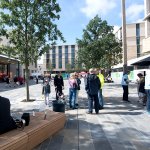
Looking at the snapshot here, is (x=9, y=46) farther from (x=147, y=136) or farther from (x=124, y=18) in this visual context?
(x=147, y=136)

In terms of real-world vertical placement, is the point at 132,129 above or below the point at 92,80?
below

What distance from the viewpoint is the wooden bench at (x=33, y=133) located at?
535 cm

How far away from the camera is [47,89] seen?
14.7 metres

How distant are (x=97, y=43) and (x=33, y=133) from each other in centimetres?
2789

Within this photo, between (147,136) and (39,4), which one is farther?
(39,4)

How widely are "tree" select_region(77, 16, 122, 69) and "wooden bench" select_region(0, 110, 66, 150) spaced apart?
1012 inches

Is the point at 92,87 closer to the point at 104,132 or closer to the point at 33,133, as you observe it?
the point at 104,132

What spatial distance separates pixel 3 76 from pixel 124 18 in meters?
32.9

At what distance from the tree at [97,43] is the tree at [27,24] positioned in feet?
55.8

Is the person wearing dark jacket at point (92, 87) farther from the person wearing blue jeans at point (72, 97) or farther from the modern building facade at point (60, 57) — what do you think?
the modern building facade at point (60, 57)

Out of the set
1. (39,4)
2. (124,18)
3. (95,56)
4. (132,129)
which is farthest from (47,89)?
(95,56)

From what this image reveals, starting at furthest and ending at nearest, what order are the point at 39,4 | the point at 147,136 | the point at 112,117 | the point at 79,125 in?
the point at 39,4 < the point at 112,117 < the point at 79,125 < the point at 147,136

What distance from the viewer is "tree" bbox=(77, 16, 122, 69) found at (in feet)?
111

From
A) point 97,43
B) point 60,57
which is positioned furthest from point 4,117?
point 60,57
